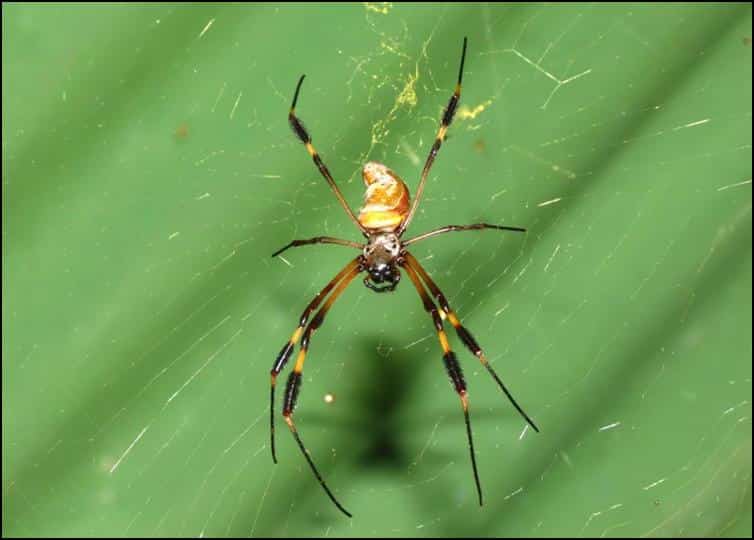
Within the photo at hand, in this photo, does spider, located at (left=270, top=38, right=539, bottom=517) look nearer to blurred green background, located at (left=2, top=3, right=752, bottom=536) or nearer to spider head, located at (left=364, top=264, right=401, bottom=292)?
spider head, located at (left=364, top=264, right=401, bottom=292)

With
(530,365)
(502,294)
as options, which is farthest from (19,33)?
(530,365)

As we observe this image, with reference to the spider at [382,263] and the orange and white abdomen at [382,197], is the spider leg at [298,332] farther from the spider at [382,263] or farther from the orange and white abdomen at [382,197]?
the orange and white abdomen at [382,197]

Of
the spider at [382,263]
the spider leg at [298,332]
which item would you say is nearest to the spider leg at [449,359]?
the spider at [382,263]

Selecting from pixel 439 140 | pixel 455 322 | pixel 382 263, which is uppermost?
pixel 439 140

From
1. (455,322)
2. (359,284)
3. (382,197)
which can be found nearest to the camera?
(382,197)

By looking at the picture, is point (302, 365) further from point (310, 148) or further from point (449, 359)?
point (310, 148)

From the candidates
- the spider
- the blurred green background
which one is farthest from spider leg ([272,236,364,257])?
the blurred green background

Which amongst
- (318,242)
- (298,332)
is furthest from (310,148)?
(298,332)

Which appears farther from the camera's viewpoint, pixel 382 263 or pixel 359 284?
pixel 359 284
